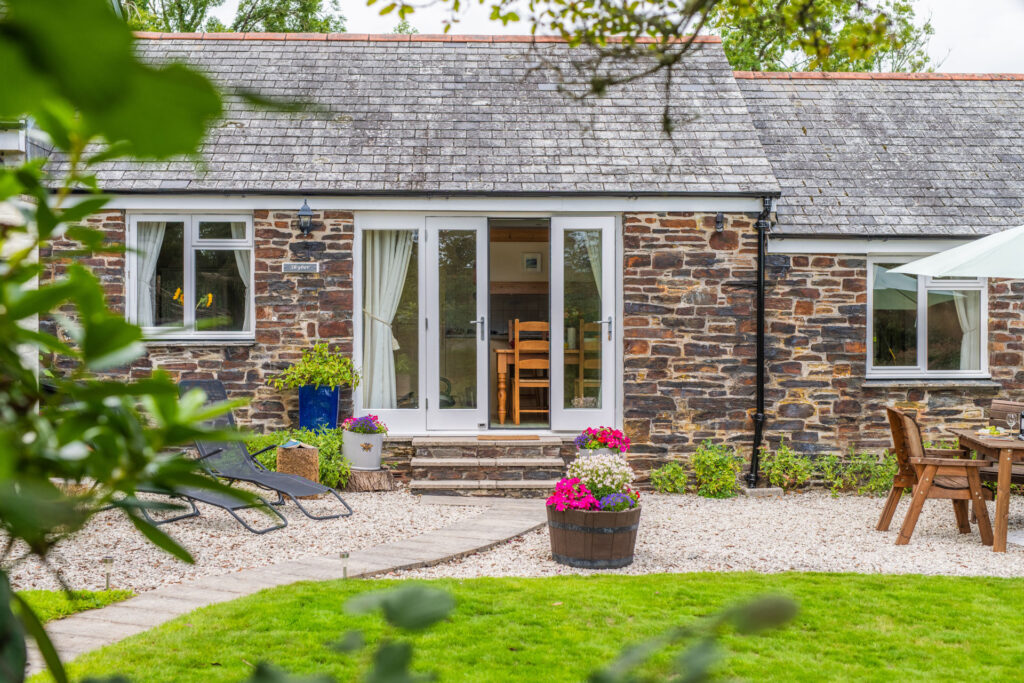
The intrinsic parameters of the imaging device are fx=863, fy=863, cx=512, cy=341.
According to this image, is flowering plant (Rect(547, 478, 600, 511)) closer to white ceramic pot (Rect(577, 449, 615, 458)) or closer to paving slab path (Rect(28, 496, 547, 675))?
paving slab path (Rect(28, 496, 547, 675))

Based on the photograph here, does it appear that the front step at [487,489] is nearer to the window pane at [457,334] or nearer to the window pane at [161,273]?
the window pane at [457,334]

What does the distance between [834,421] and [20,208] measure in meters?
9.43

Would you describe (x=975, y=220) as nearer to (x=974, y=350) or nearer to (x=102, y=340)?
(x=974, y=350)

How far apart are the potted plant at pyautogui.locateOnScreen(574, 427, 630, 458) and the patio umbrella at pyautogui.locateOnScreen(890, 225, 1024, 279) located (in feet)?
10.8

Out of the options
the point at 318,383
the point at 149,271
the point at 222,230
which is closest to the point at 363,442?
the point at 318,383

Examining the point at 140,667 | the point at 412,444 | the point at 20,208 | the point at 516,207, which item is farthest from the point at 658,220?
the point at 20,208

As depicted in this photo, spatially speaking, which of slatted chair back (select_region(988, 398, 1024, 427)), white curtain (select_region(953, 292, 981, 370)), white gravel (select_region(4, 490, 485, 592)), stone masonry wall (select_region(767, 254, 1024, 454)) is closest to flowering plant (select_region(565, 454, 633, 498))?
white gravel (select_region(4, 490, 485, 592))

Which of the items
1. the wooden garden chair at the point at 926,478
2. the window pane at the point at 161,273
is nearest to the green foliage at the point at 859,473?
the wooden garden chair at the point at 926,478

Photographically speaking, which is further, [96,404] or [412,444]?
[412,444]

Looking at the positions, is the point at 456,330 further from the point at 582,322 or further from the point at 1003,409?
the point at 1003,409

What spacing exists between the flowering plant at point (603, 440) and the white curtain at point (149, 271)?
467 centimetres

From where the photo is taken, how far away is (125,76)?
316 mm

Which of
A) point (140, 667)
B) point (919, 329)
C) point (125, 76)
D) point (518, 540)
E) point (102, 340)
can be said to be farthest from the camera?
point (919, 329)

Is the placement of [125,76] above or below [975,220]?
below
